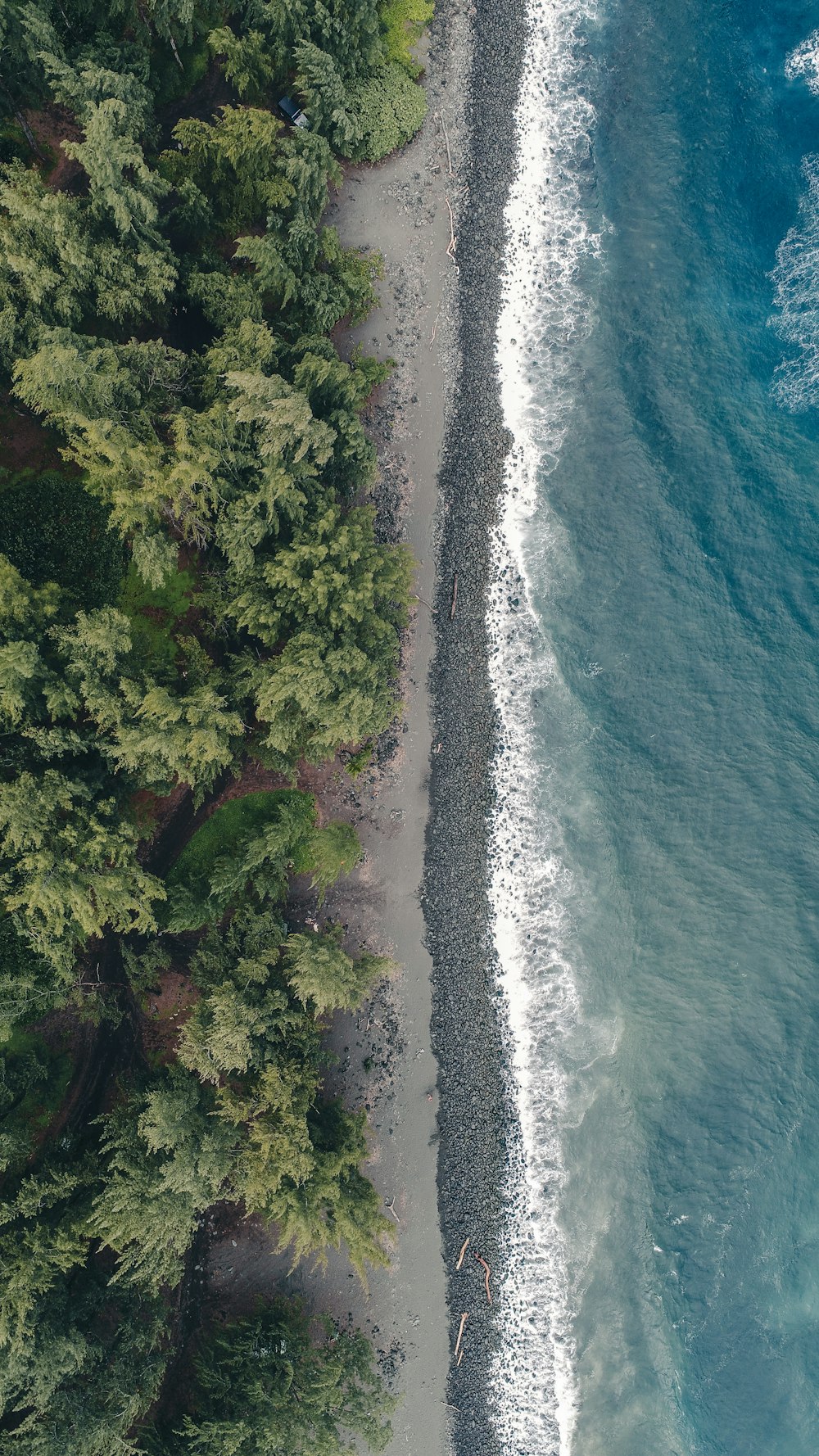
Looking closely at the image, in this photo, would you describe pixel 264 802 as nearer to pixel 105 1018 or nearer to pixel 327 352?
pixel 105 1018

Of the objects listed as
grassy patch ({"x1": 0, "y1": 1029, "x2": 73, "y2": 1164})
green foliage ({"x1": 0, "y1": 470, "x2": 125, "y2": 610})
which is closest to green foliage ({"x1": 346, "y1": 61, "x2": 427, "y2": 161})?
green foliage ({"x1": 0, "y1": 470, "x2": 125, "y2": 610})

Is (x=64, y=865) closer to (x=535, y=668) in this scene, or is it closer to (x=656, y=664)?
(x=535, y=668)

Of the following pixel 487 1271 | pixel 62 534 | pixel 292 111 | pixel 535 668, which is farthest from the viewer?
pixel 535 668

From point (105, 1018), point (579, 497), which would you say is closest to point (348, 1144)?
point (105, 1018)

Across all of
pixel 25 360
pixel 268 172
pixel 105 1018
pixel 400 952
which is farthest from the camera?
pixel 400 952

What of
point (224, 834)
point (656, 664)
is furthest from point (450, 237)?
point (224, 834)

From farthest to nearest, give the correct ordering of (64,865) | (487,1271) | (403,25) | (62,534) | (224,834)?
(487,1271) → (403,25) → (224,834) → (62,534) → (64,865)
